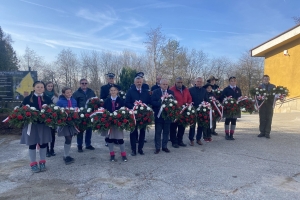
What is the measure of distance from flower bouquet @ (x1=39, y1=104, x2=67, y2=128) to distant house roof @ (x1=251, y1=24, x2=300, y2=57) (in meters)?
17.0

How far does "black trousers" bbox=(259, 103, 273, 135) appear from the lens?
25.8 feet

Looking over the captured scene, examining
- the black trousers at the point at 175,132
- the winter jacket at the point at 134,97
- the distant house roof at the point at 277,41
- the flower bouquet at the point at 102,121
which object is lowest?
the black trousers at the point at 175,132

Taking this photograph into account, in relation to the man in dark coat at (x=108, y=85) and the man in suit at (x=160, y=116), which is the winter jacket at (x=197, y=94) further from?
the man in dark coat at (x=108, y=85)

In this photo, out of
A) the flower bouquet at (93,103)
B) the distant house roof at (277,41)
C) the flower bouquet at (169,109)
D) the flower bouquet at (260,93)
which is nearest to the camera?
the flower bouquet at (169,109)

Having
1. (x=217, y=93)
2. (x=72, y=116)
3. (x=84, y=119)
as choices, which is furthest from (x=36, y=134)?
(x=217, y=93)

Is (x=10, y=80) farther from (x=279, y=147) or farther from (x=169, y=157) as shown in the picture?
(x=279, y=147)

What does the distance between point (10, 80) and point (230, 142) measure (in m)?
12.3

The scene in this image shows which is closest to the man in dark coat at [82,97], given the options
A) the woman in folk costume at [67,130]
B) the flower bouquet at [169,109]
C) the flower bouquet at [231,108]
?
the woman in folk costume at [67,130]

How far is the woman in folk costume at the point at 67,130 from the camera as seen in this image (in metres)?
Result: 5.31

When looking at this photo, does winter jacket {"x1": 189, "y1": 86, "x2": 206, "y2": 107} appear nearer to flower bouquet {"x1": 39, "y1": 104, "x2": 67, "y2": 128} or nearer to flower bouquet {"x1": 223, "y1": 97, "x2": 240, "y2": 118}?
flower bouquet {"x1": 223, "y1": 97, "x2": 240, "y2": 118}

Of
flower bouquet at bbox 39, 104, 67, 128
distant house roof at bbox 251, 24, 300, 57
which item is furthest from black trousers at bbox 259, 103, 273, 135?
distant house roof at bbox 251, 24, 300, 57

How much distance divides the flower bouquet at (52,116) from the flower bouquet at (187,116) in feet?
10.4

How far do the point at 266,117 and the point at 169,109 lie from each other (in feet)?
14.1

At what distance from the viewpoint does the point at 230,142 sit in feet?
24.4
